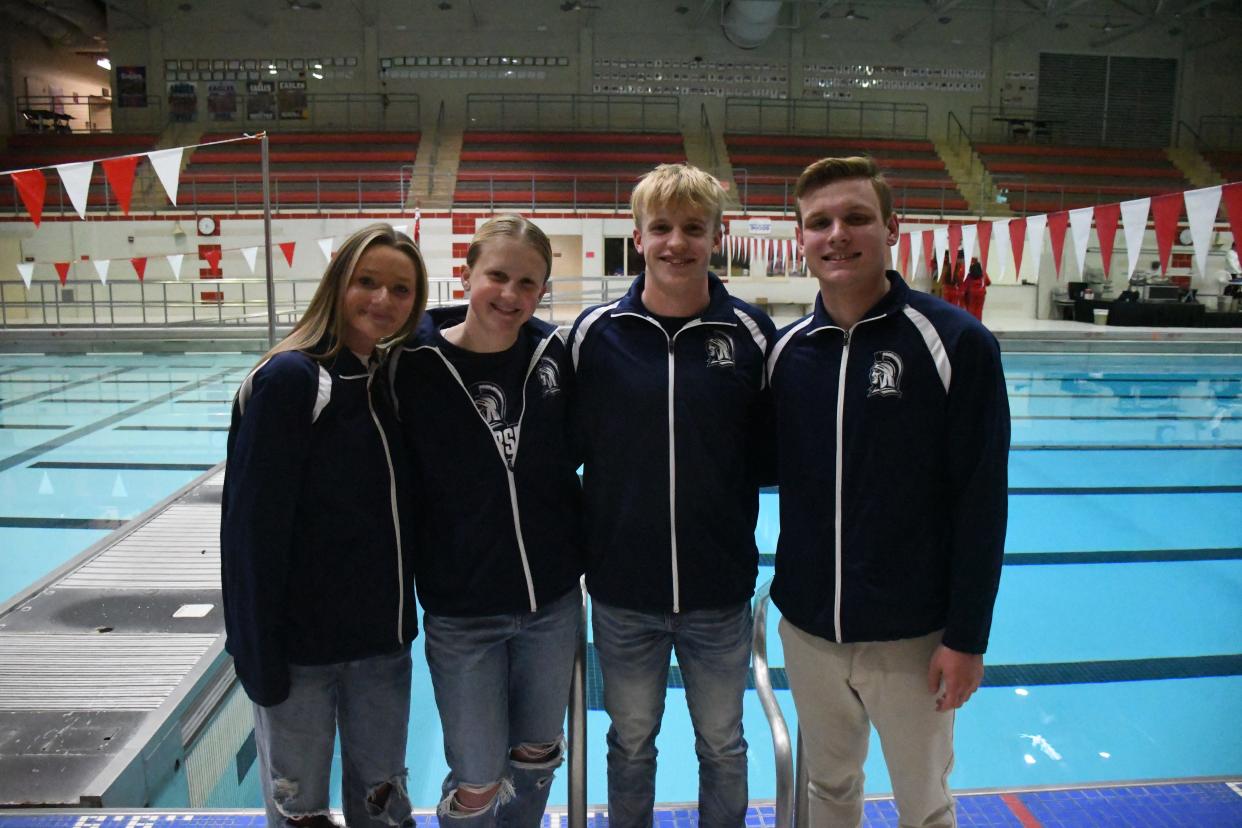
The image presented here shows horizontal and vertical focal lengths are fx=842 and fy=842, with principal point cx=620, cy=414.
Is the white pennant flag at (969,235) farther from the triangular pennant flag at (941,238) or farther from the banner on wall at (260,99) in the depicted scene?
the banner on wall at (260,99)

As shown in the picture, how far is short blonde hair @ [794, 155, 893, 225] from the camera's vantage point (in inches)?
56.2

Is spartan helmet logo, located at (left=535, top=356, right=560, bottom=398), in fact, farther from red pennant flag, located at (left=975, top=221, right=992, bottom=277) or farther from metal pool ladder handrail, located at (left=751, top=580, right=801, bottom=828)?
red pennant flag, located at (left=975, top=221, right=992, bottom=277)

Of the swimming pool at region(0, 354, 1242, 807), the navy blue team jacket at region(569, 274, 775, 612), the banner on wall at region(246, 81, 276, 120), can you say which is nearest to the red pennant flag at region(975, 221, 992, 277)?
the swimming pool at region(0, 354, 1242, 807)

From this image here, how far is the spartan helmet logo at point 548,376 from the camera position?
158 centimetres

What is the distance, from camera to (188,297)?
15.0m

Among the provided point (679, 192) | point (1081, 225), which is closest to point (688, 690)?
point (679, 192)

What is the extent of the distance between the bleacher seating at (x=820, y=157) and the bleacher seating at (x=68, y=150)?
12.4 m

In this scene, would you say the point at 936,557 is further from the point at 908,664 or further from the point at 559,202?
the point at 559,202

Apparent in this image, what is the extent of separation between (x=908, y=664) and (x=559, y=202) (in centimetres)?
1603

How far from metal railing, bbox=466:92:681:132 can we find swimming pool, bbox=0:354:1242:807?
1189 centimetres

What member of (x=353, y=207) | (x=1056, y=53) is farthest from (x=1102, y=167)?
(x=353, y=207)

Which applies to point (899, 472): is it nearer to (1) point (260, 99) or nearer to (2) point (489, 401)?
(2) point (489, 401)

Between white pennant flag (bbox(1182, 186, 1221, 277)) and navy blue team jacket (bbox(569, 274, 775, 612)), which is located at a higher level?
white pennant flag (bbox(1182, 186, 1221, 277))

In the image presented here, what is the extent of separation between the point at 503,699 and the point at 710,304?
844 millimetres
